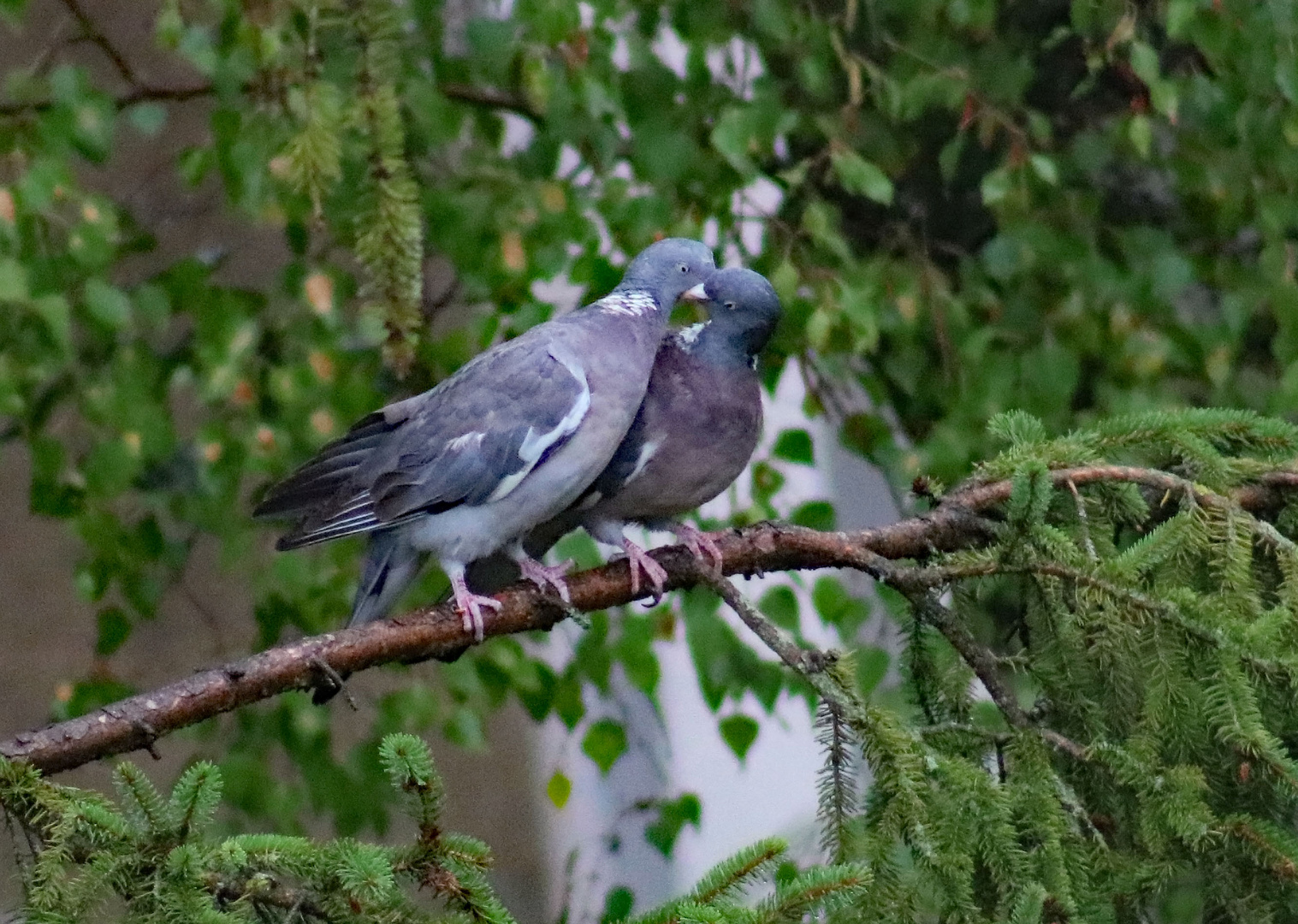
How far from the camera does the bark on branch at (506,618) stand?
1169mm

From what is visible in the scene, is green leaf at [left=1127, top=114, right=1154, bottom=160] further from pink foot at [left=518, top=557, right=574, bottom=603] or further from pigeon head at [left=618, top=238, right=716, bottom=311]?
pink foot at [left=518, top=557, right=574, bottom=603]

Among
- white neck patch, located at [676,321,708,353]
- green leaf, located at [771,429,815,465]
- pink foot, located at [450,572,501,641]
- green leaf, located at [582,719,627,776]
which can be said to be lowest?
green leaf, located at [582,719,627,776]

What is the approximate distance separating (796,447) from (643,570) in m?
0.83

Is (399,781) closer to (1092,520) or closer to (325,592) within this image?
(1092,520)

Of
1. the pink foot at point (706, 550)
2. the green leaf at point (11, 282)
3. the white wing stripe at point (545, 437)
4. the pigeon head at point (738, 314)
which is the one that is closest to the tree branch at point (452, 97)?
the green leaf at point (11, 282)

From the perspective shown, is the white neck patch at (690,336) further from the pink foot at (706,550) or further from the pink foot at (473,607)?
the pink foot at (473,607)

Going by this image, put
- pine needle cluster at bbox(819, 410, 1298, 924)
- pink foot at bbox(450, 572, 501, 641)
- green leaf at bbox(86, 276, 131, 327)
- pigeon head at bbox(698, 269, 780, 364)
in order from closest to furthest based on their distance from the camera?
pine needle cluster at bbox(819, 410, 1298, 924), pink foot at bbox(450, 572, 501, 641), pigeon head at bbox(698, 269, 780, 364), green leaf at bbox(86, 276, 131, 327)

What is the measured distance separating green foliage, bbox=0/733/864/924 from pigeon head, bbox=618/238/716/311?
3.32 feet

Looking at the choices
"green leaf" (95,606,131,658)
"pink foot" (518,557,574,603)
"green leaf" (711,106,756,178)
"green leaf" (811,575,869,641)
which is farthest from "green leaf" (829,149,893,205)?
"green leaf" (95,606,131,658)

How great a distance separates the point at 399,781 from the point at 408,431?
3.03 feet

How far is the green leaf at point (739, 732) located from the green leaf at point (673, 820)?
29 cm

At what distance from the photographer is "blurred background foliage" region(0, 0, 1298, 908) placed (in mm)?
2230

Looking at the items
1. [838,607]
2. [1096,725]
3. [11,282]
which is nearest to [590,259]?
[838,607]

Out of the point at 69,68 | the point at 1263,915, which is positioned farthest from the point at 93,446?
the point at 1263,915
